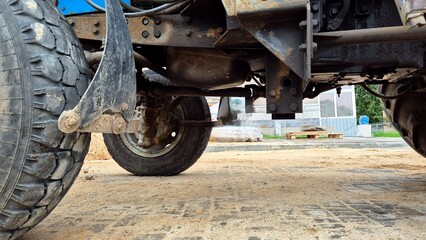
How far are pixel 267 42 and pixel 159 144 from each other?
244cm

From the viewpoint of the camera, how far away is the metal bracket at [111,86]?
5.00 ft

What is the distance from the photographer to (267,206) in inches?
97.0

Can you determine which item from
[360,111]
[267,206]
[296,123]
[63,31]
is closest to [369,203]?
[267,206]

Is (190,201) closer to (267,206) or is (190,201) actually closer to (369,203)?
(267,206)

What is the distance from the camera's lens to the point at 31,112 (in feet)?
4.85

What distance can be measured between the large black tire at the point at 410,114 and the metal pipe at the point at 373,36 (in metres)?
1.26

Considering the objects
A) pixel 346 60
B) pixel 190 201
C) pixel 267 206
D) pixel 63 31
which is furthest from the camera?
pixel 190 201

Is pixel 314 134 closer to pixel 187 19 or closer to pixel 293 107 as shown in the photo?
pixel 293 107

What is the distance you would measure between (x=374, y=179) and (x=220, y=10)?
2408 millimetres

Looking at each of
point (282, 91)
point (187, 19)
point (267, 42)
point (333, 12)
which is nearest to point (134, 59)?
point (187, 19)

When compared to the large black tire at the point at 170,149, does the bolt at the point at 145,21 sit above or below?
above

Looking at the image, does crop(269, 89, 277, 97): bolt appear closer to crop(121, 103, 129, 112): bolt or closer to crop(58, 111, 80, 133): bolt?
crop(121, 103, 129, 112): bolt

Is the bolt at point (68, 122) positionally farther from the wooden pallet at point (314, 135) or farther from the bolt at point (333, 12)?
the wooden pallet at point (314, 135)

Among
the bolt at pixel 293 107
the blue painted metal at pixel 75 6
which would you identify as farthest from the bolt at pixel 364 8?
the blue painted metal at pixel 75 6
